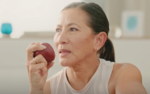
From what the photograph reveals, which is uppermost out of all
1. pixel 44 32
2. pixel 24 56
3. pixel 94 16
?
pixel 94 16

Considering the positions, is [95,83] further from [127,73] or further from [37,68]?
[37,68]

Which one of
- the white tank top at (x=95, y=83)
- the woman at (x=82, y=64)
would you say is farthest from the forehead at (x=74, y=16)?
the white tank top at (x=95, y=83)

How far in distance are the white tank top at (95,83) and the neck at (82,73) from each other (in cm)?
2

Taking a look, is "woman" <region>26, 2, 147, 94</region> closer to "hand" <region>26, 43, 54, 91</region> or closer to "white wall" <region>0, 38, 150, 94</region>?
"hand" <region>26, 43, 54, 91</region>

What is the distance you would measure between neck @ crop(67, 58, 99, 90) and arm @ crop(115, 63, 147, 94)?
114 mm

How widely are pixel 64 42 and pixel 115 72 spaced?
246 mm

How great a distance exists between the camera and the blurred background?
1620 millimetres

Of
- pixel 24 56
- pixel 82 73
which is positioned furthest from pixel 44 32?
pixel 82 73

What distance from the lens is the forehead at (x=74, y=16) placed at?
1003 mm

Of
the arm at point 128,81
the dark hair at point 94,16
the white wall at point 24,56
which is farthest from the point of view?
the white wall at point 24,56

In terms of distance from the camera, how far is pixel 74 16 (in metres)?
1.01

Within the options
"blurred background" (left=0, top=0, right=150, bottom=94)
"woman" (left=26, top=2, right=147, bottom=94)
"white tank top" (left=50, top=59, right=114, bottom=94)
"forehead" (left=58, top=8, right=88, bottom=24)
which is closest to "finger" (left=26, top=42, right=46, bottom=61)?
"woman" (left=26, top=2, right=147, bottom=94)

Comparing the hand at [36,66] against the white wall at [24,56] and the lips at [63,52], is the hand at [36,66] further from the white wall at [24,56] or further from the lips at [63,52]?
the white wall at [24,56]

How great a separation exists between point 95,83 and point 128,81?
145 millimetres
